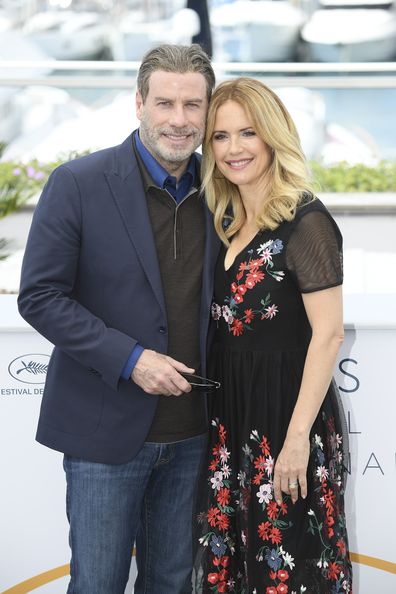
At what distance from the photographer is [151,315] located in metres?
2.21

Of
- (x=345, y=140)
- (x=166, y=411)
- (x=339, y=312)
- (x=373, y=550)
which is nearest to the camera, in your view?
(x=339, y=312)

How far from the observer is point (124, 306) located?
7.25 feet

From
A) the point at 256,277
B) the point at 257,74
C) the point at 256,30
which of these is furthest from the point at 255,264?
the point at 256,30

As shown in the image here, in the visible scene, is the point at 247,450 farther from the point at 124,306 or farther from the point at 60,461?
the point at 60,461

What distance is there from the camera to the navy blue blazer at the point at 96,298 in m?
2.14

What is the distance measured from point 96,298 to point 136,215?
0.23 metres

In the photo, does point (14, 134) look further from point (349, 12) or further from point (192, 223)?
point (192, 223)

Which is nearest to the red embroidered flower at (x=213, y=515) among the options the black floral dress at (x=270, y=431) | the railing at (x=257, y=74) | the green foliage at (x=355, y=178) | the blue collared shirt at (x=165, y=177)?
the black floral dress at (x=270, y=431)

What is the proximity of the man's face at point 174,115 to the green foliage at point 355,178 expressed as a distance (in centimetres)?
563

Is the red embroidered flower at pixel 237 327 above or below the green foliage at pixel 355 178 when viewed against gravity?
below

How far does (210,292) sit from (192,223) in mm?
204

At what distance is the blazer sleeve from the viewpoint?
83.8 inches

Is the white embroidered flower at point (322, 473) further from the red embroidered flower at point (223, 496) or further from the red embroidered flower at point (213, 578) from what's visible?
the red embroidered flower at point (213, 578)

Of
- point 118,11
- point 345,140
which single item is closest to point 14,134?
point 118,11
